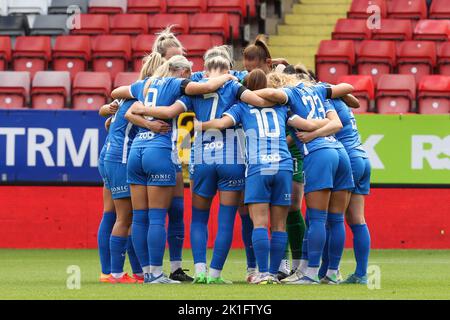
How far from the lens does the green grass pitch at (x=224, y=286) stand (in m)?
9.38

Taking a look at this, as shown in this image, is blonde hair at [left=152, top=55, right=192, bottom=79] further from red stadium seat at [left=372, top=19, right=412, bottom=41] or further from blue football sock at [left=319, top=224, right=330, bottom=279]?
red stadium seat at [left=372, top=19, right=412, bottom=41]

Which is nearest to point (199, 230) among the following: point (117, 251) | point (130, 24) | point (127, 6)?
point (117, 251)

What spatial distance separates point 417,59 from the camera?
706 inches

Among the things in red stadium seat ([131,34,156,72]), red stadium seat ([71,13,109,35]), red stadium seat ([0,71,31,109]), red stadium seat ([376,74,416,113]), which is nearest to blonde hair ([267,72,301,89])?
red stadium seat ([376,74,416,113])

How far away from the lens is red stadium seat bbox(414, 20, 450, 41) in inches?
727

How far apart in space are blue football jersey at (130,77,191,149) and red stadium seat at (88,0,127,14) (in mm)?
9894

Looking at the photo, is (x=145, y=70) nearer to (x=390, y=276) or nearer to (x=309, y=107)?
(x=309, y=107)

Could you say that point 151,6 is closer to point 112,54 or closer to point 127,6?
point 127,6

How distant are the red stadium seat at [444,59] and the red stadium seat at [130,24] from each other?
4346 millimetres

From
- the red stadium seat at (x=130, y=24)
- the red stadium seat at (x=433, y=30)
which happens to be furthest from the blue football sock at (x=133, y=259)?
the red stadium seat at (x=130, y=24)

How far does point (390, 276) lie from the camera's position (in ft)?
38.8
